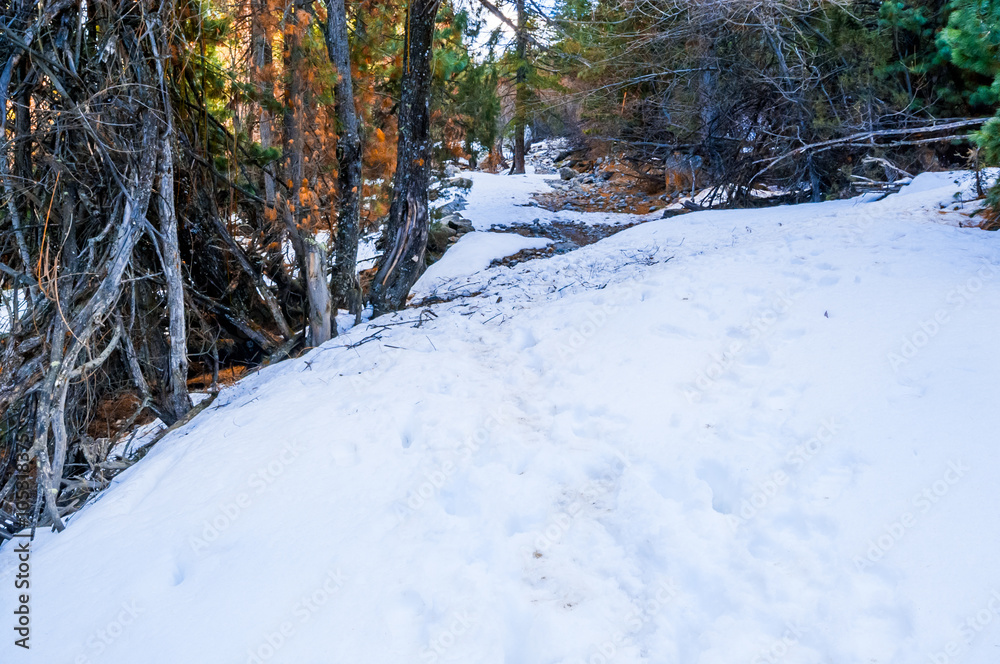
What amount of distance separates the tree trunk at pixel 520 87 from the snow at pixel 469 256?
264 cm

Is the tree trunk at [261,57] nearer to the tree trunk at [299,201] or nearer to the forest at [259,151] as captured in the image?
the forest at [259,151]

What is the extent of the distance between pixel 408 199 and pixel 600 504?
16.0ft

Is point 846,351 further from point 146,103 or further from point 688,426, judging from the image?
point 146,103

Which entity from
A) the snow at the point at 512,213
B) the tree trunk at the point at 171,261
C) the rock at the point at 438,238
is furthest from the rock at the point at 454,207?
the tree trunk at the point at 171,261

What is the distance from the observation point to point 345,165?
5727 millimetres

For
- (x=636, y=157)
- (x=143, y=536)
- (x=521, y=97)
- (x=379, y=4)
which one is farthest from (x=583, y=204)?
(x=143, y=536)

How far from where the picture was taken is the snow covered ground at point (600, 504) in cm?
190

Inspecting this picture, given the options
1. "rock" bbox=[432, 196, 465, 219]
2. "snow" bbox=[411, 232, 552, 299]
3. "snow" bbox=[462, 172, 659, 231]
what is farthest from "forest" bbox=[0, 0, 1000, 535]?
"snow" bbox=[462, 172, 659, 231]

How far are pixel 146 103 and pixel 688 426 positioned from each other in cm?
395

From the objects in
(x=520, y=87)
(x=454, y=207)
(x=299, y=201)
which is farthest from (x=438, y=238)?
(x=520, y=87)

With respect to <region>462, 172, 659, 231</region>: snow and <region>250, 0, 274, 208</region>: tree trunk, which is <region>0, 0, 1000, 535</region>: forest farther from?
<region>462, 172, 659, 231</region>: snow

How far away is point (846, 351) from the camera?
10.5 feet

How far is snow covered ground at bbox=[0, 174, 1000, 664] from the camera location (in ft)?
6.23

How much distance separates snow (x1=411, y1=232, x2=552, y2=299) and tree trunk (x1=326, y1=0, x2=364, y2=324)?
1.36 metres
